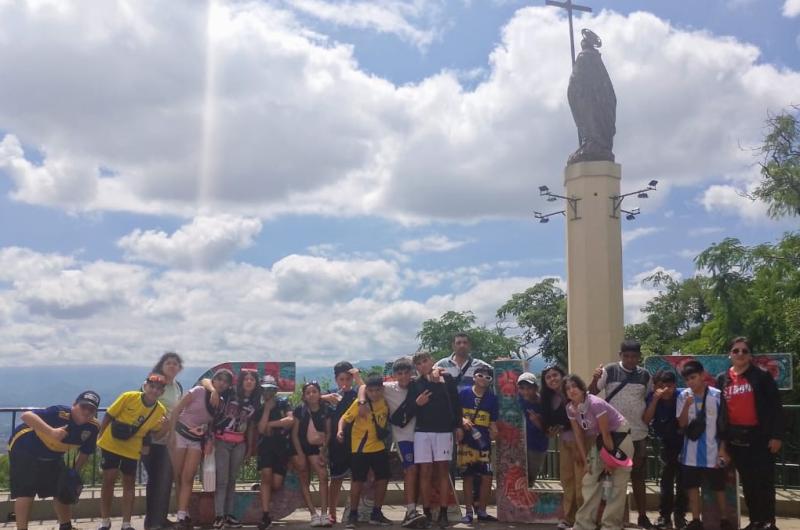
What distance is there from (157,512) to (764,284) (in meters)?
17.1

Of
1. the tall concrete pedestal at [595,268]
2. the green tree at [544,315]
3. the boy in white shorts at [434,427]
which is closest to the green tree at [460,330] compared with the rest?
the green tree at [544,315]

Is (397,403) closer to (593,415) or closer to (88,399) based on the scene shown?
(593,415)

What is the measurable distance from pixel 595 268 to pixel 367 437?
10281 millimetres

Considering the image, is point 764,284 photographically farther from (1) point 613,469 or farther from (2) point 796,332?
(1) point 613,469

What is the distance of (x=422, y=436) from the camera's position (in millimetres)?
7324

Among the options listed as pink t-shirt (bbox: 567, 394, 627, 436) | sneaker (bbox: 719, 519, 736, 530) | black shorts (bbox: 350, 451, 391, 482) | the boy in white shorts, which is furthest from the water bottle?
black shorts (bbox: 350, 451, 391, 482)

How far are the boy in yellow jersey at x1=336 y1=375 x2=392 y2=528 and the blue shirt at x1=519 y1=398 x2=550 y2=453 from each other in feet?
4.62

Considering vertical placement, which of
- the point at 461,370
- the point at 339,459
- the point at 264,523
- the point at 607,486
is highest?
the point at 461,370

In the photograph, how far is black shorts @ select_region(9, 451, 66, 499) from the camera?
6.64 metres

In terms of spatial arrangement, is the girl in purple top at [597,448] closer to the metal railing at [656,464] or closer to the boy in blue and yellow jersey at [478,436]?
the boy in blue and yellow jersey at [478,436]

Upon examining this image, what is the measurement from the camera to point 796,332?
1722 centimetres

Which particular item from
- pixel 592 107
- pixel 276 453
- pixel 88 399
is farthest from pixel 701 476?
pixel 592 107

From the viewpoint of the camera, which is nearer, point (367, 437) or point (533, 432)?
point (367, 437)

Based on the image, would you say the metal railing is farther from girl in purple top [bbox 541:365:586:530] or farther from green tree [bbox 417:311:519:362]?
green tree [bbox 417:311:519:362]
